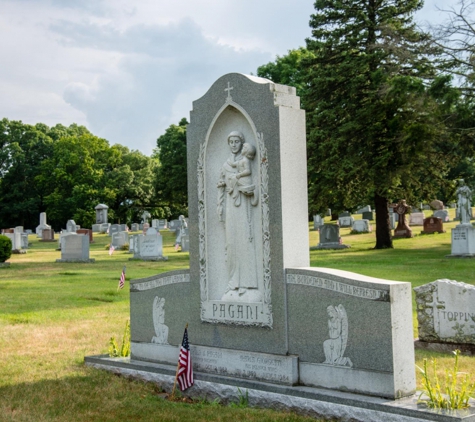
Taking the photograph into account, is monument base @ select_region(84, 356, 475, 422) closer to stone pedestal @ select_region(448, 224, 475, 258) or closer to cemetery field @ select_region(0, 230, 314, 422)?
cemetery field @ select_region(0, 230, 314, 422)

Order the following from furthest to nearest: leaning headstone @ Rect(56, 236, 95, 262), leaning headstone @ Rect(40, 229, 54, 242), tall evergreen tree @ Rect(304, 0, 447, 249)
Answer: leaning headstone @ Rect(40, 229, 54, 242) → leaning headstone @ Rect(56, 236, 95, 262) → tall evergreen tree @ Rect(304, 0, 447, 249)

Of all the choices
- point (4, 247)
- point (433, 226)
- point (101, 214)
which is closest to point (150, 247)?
point (4, 247)

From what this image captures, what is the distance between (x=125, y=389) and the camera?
7082 millimetres

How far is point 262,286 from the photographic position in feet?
22.1

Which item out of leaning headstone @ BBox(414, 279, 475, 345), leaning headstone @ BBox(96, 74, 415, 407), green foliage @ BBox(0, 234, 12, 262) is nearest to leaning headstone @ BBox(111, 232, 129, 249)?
green foliage @ BBox(0, 234, 12, 262)

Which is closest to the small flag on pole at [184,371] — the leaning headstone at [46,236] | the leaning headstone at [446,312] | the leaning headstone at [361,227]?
the leaning headstone at [446,312]

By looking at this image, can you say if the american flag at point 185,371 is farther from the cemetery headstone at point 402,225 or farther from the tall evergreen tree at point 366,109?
the cemetery headstone at point 402,225

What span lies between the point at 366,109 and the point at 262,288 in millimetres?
20609

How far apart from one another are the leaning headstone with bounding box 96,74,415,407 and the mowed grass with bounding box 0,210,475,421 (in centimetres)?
59

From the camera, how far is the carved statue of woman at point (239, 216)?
6.84 metres

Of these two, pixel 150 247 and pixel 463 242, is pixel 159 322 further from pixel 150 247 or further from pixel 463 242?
pixel 150 247

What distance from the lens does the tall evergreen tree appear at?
1014 inches

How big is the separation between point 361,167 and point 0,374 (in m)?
20.4

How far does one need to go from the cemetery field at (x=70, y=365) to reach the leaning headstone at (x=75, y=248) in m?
9.32
